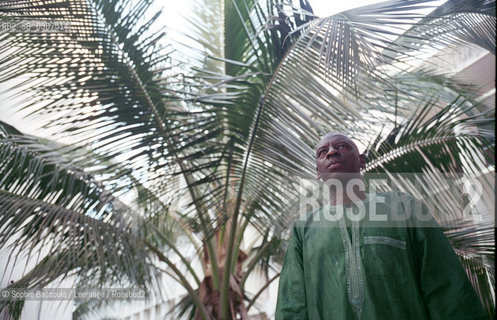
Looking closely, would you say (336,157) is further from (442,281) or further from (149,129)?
(149,129)

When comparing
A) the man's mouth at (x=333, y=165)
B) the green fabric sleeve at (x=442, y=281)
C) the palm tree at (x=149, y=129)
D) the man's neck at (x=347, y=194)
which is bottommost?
the green fabric sleeve at (x=442, y=281)

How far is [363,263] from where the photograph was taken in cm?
211

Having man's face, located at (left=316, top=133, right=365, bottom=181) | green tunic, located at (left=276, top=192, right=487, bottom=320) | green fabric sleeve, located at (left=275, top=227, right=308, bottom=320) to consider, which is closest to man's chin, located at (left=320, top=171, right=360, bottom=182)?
man's face, located at (left=316, top=133, right=365, bottom=181)

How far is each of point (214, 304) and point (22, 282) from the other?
1728 mm

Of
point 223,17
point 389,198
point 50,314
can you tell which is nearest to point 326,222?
point 389,198

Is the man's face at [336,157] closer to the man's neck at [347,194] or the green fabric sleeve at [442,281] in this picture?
the man's neck at [347,194]

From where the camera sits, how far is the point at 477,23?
2.71 metres

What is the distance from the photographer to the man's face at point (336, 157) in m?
2.31

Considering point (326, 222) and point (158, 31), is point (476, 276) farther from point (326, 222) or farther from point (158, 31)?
point (158, 31)

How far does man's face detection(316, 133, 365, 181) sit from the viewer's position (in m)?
2.31

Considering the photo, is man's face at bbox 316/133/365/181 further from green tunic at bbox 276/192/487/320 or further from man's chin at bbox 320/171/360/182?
green tunic at bbox 276/192/487/320

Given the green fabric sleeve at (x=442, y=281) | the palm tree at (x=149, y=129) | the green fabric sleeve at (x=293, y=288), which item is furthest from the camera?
the palm tree at (x=149, y=129)

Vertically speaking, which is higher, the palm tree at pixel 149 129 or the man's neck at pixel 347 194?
A: the palm tree at pixel 149 129

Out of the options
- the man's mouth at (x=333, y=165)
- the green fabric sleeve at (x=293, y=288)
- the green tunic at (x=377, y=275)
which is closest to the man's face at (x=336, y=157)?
the man's mouth at (x=333, y=165)
